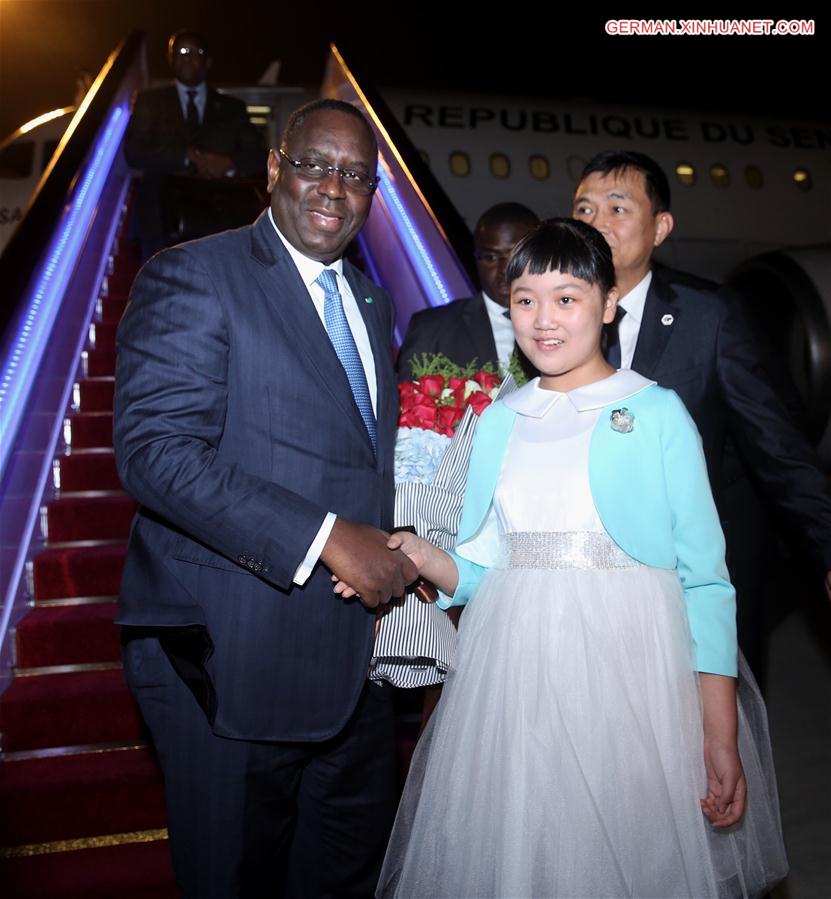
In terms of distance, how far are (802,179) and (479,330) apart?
8.99 meters

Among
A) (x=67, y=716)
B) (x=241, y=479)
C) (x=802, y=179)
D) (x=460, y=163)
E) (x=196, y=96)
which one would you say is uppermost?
(x=802, y=179)

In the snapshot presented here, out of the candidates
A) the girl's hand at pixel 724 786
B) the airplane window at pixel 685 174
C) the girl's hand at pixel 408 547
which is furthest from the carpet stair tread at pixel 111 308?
the airplane window at pixel 685 174

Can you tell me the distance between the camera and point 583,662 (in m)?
1.55

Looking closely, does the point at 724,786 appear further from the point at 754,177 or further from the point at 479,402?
the point at 754,177

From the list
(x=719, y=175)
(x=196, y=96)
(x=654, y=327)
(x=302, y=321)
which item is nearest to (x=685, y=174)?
(x=719, y=175)

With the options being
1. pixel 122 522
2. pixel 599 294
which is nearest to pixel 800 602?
pixel 122 522

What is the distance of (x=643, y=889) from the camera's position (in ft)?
4.75

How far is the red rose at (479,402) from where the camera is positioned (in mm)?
2041

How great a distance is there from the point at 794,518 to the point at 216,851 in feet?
5.27

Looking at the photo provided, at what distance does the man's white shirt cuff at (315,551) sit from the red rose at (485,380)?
2.34 ft

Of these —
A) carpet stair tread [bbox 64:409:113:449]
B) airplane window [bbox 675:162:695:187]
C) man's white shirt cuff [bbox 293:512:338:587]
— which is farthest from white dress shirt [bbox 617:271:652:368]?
airplane window [bbox 675:162:695:187]

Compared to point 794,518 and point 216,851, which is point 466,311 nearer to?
point 794,518

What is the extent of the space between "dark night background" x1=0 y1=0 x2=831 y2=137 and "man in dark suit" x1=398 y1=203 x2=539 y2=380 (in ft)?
66.1

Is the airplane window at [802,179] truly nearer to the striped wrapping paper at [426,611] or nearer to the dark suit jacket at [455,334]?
the dark suit jacket at [455,334]
